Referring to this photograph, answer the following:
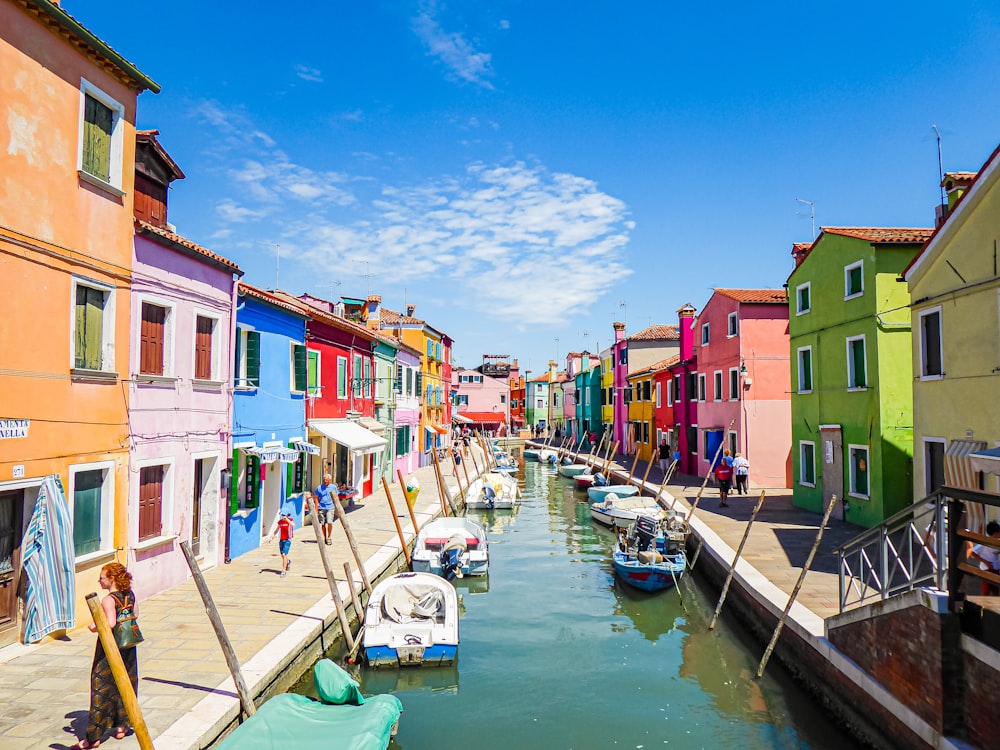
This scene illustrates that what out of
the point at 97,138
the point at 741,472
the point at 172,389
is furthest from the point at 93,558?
the point at 741,472

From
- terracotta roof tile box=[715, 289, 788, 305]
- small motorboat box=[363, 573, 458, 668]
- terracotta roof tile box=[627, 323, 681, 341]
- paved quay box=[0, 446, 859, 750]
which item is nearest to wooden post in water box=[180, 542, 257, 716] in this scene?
paved quay box=[0, 446, 859, 750]

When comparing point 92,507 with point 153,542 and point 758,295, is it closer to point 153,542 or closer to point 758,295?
point 153,542

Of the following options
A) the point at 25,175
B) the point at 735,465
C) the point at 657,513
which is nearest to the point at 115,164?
the point at 25,175

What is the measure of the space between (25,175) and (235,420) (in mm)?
7103

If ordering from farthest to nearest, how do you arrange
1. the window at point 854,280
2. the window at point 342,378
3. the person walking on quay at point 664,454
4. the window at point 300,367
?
the person walking on quay at point 664,454, the window at point 342,378, the window at point 300,367, the window at point 854,280

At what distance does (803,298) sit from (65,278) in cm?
2020

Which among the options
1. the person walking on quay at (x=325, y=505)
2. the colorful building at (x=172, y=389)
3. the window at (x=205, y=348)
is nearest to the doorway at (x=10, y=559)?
the colorful building at (x=172, y=389)

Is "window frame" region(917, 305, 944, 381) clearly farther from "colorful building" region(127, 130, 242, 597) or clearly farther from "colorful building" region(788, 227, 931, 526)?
"colorful building" region(127, 130, 242, 597)

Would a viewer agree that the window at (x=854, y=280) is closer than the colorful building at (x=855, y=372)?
No

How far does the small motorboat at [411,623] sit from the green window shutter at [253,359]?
21.1ft

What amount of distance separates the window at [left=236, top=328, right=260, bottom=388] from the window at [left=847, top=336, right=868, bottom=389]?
51.1ft

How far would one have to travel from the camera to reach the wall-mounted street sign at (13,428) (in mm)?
9000

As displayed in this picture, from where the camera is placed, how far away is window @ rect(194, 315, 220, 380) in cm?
1399

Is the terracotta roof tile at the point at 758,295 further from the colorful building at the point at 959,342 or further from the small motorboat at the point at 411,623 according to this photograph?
the small motorboat at the point at 411,623
